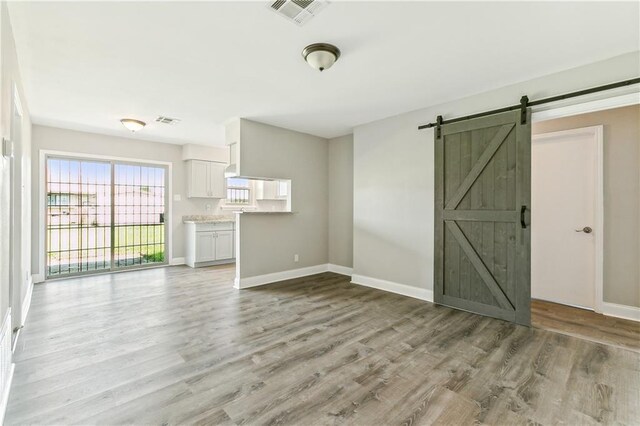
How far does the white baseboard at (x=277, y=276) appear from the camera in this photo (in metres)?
4.66

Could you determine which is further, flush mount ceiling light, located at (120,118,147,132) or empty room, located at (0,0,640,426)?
flush mount ceiling light, located at (120,118,147,132)

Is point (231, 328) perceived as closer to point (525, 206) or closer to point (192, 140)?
point (525, 206)

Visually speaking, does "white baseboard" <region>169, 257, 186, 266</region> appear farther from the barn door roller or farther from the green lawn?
the barn door roller

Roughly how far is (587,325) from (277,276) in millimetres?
4105

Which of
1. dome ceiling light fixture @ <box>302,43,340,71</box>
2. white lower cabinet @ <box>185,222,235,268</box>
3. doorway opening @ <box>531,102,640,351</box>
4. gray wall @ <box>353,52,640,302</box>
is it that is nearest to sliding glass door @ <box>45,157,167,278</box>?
white lower cabinet @ <box>185,222,235,268</box>

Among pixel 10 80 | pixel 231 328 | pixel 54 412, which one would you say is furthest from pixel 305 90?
pixel 54 412

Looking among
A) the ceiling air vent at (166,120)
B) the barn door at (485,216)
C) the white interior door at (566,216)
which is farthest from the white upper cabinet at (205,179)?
the white interior door at (566,216)

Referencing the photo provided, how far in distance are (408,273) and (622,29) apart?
3.21 m

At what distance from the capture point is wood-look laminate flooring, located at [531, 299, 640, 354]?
2.79 metres

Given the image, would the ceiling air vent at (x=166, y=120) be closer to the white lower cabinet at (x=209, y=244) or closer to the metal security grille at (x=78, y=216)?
the metal security grille at (x=78, y=216)

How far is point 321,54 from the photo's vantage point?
251 centimetres

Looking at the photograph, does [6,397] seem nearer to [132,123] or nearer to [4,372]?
[4,372]

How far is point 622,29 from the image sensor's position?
7.57 ft

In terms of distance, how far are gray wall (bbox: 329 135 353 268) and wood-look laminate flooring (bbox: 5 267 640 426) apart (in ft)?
6.55
